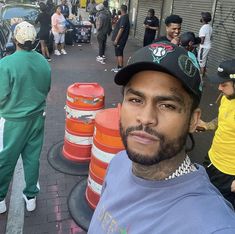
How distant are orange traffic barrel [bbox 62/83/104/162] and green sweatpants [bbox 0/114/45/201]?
2.74ft

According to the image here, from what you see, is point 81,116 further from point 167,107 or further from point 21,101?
point 167,107

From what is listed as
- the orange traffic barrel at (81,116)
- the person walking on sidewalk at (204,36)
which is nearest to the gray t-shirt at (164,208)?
the orange traffic barrel at (81,116)

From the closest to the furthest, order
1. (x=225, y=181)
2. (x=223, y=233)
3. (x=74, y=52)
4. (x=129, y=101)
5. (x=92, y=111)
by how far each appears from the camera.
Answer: (x=223, y=233), (x=129, y=101), (x=225, y=181), (x=92, y=111), (x=74, y=52)

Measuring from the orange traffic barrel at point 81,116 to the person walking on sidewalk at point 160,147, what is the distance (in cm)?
303

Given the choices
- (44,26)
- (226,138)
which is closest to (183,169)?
(226,138)

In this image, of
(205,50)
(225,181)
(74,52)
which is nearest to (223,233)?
(225,181)

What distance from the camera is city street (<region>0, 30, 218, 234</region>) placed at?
12.3ft

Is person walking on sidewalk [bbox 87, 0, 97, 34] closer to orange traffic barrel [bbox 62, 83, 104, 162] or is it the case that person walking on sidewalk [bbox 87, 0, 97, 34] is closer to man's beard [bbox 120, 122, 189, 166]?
orange traffic barrel [bbox 62, 83, 104, 162]

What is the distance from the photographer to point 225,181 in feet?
10.2

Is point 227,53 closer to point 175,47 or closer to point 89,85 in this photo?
point 89,85

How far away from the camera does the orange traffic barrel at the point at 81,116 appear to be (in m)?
4.52

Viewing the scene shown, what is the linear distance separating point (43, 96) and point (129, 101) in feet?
8.04

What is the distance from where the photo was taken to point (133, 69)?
1426mm

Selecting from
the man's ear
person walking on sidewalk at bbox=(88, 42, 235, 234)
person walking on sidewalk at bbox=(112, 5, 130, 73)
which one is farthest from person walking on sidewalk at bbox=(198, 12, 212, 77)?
person walking on sidewalk at bbox=(88, 42, 235, 234)
